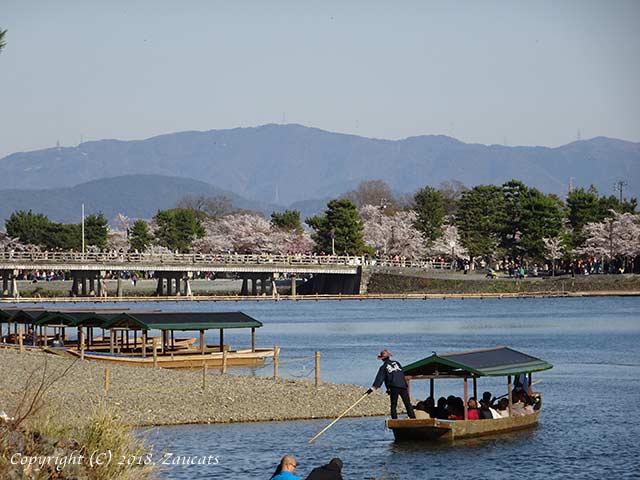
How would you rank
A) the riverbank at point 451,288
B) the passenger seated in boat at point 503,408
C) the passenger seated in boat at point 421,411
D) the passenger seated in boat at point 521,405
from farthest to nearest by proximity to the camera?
1. the riverbank at point 451,288
2. the passenger seated in boat at point 521,405
3. the passenger seated in boat at point 503,408
4. the passenger seated in boat at point 421,411

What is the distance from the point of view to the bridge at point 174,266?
412 ft

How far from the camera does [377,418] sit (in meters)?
35.7

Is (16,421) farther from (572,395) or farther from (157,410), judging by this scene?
(572,395)

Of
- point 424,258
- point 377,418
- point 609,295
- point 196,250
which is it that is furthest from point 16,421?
point 196,250

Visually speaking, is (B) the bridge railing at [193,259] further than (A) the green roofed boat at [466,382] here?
Yes

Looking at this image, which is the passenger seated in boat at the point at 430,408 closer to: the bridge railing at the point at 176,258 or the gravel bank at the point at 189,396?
the gravel bank at the point at 189,396

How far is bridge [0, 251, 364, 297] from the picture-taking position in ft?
412

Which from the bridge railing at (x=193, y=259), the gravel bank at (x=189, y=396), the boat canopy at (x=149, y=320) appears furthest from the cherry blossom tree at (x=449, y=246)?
the gravel bank at (x=189, y=396)

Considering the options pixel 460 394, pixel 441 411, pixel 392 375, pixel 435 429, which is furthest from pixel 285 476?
pixel 460 394

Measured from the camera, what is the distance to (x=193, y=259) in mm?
133125

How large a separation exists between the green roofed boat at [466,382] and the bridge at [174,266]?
93.5m

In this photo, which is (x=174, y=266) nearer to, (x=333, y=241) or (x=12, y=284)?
(x=12, y=284)

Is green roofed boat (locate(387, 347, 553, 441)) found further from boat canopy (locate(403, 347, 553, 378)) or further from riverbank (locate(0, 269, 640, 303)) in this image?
riverbank (locate(0, 269, 640, 303))

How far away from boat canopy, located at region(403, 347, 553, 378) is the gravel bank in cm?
331
